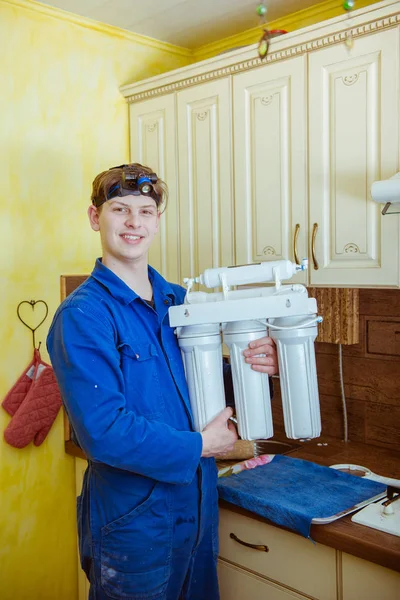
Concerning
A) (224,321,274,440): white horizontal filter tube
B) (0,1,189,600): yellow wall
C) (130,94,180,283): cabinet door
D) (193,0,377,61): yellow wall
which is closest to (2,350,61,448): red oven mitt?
(0,1,189,600): yellow wall

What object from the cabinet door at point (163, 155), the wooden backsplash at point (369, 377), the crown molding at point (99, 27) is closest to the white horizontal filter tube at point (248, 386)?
the wooden backsplash at point (369, 377)

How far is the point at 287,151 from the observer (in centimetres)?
193

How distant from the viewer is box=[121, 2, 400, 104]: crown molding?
1677 millimetres

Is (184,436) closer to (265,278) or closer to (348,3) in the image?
(265,278)

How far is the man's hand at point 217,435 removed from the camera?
1.43m

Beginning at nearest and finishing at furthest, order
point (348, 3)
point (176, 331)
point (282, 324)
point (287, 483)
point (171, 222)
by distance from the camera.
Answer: point (348, 3)
point (282, 324)
point (176, 331)
point (287, 483)
point (171, 222)

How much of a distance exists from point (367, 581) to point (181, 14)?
1.91 meters

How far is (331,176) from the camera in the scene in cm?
182

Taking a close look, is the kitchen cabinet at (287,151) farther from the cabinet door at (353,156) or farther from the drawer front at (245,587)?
the drawer front at (245,587)

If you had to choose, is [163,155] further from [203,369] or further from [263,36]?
[263,36]

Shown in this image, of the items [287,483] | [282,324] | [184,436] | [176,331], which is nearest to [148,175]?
[176,331]

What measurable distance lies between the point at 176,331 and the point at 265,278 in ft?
0.81

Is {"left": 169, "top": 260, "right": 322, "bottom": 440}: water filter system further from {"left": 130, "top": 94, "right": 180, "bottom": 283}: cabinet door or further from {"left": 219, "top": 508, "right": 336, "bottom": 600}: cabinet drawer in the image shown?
{"left": 130, "top": 94, "right": 180, "bottom": 283}: cabinet door

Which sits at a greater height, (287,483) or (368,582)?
(287,483)
